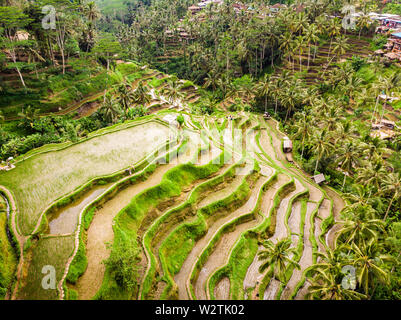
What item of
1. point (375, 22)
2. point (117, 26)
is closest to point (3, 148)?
point (375, 22)

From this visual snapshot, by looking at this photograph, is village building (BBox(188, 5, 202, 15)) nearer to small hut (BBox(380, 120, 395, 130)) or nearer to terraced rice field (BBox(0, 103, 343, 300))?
small hut (BBox(380, 120, 395, 130))

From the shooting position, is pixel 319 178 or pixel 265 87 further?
pixel 265 87

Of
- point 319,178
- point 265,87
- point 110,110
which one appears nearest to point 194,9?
point 265,87

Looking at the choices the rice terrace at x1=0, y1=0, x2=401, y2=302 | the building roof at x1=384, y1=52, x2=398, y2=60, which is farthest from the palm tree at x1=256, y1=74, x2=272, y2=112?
the building roof at x1=384, y1=52, x2=398, y2=60

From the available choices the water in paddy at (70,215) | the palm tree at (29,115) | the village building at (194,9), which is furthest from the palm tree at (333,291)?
the village building at (194,9)

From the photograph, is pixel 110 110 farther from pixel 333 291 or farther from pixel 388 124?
pixel 388 124

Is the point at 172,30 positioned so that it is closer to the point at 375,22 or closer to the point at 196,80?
the point at 196,80
